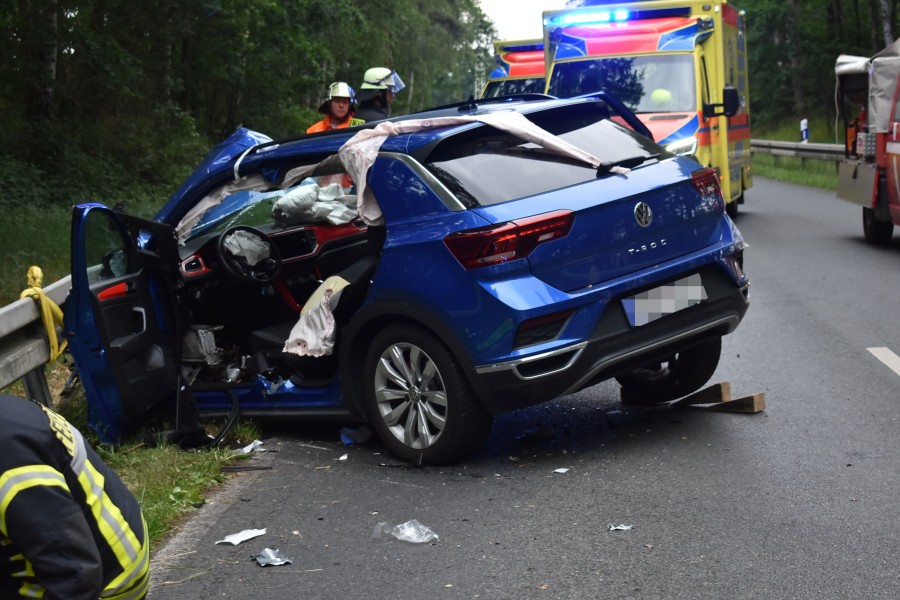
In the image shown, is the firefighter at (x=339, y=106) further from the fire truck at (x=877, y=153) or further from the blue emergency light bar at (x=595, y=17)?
the blue emergency light bar at (x=595, y=17)

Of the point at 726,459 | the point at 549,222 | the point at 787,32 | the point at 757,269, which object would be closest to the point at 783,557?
the point at 726,459

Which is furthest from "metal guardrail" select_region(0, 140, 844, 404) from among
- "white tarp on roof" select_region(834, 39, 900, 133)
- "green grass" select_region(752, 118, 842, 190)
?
"green grass" select_region(752, 118, 842, 190)

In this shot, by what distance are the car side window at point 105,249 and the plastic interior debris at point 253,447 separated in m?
1.11

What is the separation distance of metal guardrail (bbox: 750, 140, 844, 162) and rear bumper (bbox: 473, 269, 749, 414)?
19888 mm

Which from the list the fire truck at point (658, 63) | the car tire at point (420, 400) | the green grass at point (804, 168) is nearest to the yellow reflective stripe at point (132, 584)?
the car tire at point (420, 400)

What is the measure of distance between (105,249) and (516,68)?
56.9ft

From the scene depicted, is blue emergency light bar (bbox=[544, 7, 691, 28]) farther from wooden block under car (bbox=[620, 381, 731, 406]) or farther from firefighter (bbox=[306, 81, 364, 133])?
wooden block under car (bbox=[620, 381, 731, 406])

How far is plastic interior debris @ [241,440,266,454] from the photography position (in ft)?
22.4

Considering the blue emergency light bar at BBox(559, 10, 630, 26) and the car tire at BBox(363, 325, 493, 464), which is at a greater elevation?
the blue emergency light bar at BBox(559, 10, 630, 26)

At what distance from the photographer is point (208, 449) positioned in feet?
22.2

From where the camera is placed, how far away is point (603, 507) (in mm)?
5438

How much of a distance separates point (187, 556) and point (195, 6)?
55.2 feet

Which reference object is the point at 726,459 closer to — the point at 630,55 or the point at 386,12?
the point at 630,55

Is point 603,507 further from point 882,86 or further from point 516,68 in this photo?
point 516,68
